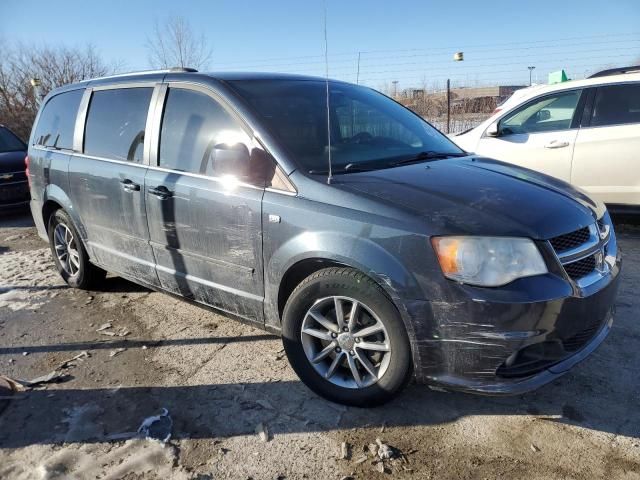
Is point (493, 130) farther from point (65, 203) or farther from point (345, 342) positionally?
point (65, 203)

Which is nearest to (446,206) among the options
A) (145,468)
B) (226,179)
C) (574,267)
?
(574,267)

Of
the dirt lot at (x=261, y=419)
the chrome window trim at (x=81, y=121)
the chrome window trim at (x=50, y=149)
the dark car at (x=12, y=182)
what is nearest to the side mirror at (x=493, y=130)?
the dirt lot at (x=261, y=419)

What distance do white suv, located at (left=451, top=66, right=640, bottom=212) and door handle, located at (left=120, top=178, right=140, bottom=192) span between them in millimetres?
4424

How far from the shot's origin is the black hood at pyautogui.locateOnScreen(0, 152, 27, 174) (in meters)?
8.25

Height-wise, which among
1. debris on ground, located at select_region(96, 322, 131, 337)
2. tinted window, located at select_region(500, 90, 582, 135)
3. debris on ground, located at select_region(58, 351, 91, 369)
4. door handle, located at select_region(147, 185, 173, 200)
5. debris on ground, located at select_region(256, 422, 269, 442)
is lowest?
debris on ground, located at select_region(256, 422, 269, 442)

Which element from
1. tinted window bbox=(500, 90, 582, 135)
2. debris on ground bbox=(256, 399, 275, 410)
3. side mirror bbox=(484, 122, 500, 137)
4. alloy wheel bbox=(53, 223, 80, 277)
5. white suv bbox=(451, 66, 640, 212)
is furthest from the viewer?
side mirror bbox=(484, 122, 500, 137)

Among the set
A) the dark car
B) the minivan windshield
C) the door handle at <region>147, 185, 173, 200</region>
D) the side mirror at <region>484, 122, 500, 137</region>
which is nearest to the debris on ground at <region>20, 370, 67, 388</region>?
the door handle at <region>147, 185, 173, 200</region>

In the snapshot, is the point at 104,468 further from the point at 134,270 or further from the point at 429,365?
the point at 134,270

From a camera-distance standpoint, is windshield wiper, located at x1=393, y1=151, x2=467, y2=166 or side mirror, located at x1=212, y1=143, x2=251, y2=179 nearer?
side mirror, located at x1=212, y1=143, x2=251, y2=179

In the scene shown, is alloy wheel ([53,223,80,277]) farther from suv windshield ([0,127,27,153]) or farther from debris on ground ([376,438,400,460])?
suv windshield ([0,127,27,153])

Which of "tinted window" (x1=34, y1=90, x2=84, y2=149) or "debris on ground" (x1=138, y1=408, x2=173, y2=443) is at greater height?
"tinted window" (x1=34, y1=90, x2=84, y2=149)

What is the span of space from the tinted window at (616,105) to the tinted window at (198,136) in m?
4.50

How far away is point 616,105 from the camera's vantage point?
18.5 feet

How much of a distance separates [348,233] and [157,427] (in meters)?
1.42
